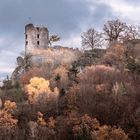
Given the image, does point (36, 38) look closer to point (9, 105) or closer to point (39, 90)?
point (39, 90)

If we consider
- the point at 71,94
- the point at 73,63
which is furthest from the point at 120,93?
the point at 73,63

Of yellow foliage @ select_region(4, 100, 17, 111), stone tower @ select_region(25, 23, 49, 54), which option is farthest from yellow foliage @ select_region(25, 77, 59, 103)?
stone tower @ select_region(25, 23, 49, 54)

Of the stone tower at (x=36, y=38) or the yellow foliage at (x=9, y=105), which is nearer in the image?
the yellow foliage at (x=9, y=105)

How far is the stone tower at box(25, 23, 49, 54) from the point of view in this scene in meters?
102

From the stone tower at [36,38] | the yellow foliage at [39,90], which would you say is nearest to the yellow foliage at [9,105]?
the yellow foliage at [39,90]

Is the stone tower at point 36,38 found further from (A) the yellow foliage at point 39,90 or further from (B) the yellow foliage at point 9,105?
(B) the yellow foliage at point 9,105

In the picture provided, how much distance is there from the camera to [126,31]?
109 m

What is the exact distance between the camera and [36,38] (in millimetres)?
102625

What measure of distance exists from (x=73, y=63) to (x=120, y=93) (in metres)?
17.1

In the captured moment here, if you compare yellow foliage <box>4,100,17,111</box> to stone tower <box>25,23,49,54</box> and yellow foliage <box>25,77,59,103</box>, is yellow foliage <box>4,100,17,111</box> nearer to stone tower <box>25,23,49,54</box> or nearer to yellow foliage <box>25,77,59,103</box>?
yellow foliage <box>25,77,59,103</box>

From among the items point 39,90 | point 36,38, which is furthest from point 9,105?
point 36,38

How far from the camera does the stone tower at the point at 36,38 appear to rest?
335 feet

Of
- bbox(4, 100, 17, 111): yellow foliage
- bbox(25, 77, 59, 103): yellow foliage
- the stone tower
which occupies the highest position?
the stone tower

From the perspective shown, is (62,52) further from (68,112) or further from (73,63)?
(68,112)
